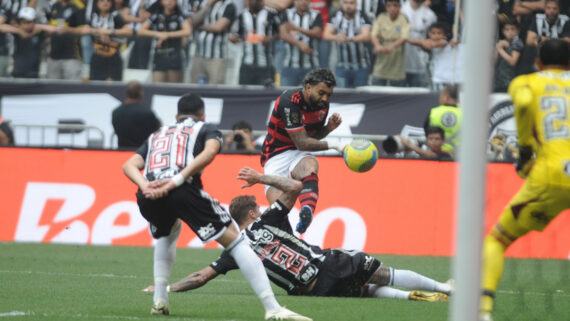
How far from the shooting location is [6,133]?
54.7ft

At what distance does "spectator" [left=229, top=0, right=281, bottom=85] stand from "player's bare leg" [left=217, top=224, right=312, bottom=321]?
394 inches

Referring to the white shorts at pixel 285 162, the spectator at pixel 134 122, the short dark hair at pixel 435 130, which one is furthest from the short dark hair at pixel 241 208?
the spectator at pixel 134 122

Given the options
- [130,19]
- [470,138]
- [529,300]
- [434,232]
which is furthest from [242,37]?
[470,138]

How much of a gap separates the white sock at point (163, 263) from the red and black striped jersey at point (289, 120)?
315 centimetres

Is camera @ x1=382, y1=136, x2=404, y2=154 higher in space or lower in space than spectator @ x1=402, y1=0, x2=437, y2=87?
lower

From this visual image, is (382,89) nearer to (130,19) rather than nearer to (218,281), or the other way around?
(130,19)

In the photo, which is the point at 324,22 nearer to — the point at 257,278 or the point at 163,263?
the point at 163,263

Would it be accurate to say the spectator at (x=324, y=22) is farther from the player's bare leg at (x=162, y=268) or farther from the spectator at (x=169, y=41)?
the player's bare leg at (x=162, y=268)

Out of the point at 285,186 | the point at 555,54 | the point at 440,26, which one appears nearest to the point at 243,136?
the point at 440,26

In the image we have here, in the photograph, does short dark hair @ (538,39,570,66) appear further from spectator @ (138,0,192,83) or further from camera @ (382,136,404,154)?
spectator @ (138,0,192,83)

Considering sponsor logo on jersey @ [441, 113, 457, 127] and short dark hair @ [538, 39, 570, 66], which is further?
sponsor logo on jersey @ [441, 113, 457, 127]

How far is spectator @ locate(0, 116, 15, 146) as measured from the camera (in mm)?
16609

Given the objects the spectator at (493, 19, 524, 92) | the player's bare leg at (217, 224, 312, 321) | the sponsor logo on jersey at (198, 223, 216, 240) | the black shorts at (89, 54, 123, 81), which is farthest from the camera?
the black shorts at (89, 54, 123, 81)

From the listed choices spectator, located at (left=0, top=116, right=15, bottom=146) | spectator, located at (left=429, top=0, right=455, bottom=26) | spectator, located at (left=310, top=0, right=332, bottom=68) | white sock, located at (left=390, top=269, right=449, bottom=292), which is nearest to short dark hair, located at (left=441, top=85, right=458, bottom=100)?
spectator, located at (left=429, top=0, right=455, bottom=26)
